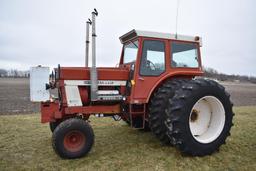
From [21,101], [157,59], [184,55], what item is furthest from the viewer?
[21,101]

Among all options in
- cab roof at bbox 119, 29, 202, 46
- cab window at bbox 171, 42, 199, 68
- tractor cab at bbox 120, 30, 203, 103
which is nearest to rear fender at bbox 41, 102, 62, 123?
tractor cab at bbox 120, 30, 203, 103

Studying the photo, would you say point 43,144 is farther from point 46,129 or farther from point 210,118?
point 210,118

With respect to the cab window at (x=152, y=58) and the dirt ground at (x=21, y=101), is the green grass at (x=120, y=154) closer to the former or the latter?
the cab window at (x=152, y=58)

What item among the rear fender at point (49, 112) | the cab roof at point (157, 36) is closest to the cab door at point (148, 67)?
the cab roof at point (157, 36)

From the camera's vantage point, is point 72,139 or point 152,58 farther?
point 152,58

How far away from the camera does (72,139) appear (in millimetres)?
4586

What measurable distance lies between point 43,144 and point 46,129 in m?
1.35

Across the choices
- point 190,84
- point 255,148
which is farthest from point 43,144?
point 255,148

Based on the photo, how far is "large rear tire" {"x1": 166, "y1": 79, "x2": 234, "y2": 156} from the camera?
15.1 feet

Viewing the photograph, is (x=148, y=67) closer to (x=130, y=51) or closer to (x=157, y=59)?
(x=157, y=59)

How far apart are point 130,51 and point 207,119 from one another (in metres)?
2.36

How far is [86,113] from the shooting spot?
5082 mm

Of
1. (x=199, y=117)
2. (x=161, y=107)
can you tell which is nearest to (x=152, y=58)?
(x=161, y=107)

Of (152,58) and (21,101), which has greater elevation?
(152,58)
